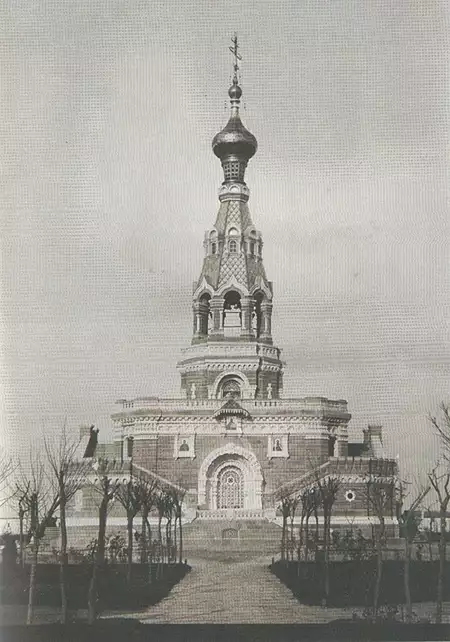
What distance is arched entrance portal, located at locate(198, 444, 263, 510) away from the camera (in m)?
37.5

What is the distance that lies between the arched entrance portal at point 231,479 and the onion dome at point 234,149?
11441 millimetres

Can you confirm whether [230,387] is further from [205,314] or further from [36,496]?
[36,496]

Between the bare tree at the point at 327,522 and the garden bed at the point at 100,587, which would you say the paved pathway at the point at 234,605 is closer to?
the garden bed at the point at 100,587

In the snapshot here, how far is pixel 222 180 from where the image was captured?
40.9 metres

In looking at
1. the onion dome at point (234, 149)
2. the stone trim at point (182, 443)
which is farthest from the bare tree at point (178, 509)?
the onion dome at point (234, 149)

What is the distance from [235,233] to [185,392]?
7075 mm

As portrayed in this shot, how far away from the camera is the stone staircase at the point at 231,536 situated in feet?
103

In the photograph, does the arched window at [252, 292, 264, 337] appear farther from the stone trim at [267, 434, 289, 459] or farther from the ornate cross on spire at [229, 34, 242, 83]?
the ornate cross on spire at [229, 34, 242, 83]

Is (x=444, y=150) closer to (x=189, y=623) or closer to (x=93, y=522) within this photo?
(x=189, y=623)

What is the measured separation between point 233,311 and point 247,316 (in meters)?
1.26

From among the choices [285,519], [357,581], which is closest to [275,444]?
[285,519]

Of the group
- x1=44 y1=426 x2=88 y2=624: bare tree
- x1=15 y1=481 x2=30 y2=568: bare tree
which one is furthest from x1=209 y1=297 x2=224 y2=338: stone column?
x1=15 y1=481 x2=30 y2=568: bare tree

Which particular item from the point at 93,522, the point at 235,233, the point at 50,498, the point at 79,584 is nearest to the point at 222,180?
the point at 235,233

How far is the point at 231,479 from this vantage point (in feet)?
124
